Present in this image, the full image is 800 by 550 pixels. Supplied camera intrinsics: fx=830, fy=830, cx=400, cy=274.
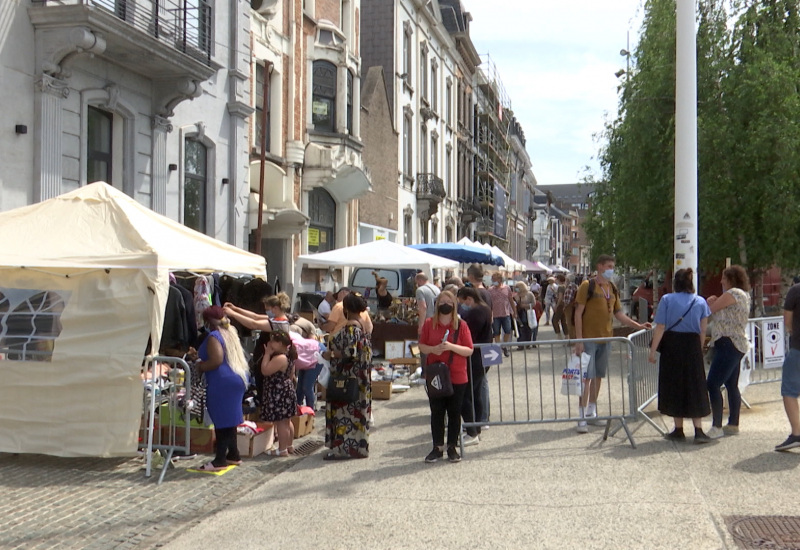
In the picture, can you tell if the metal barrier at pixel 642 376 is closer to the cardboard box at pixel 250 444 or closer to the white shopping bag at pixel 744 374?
the white shopping bag at pixel 744 374

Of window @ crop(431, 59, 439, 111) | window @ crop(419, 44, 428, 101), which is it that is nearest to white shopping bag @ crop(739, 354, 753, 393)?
window @ crop(419, 44, 428, 101)

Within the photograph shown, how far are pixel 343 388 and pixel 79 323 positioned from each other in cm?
254

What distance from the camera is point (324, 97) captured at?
78.3 ft

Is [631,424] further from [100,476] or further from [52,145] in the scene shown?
[52,145]

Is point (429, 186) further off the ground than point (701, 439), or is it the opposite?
point (429, 186)

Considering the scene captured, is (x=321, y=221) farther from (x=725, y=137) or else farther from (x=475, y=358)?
(x=475, y=358)

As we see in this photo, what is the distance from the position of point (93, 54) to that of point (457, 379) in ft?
26.9

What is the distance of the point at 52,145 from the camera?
39.7ft

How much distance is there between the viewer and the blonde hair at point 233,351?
24.4 ft

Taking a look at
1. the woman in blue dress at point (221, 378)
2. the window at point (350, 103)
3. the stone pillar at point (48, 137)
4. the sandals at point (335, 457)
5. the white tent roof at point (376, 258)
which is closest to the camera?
the woman in blue dress at point (221, 378)

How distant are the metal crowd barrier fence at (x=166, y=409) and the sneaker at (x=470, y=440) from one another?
2755 millimetres

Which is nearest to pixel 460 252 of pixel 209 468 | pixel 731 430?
pixel 731 430

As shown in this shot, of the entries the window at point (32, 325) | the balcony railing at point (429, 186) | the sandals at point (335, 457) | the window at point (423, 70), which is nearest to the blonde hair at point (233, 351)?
the sandals at point (335, 457)

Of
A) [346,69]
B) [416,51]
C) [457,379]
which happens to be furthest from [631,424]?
[416,51]
